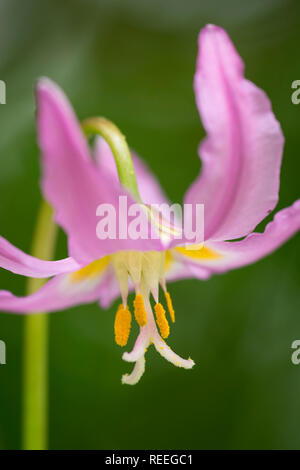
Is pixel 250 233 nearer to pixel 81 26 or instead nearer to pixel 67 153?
pixel 67 153

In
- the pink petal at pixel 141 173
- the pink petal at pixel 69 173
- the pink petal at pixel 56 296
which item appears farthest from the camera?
the pink petal at pixel 141 173

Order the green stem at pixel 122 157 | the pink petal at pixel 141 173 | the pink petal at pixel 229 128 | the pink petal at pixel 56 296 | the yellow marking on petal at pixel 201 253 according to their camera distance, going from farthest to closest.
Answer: the pink petal at pixel 141 173
the yellow marking on petal at pixel 201 253
the pink petal at pixel 56 296
the green stem at pixel 122 157
the pink petal at pixel 229 128

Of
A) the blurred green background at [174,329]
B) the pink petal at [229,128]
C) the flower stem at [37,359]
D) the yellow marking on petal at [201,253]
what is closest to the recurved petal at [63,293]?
the flower stem at [37,359]

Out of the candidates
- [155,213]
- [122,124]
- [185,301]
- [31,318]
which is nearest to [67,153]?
[155,213]

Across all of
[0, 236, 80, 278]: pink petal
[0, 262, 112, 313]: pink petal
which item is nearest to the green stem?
[0, 236, 80, 278]: pink petal

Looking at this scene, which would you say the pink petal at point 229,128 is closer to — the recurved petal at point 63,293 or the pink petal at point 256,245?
the pink petal at point 256,245

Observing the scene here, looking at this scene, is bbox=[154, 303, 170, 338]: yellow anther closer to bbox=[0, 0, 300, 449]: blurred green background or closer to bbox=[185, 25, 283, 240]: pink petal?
bbox=[185, 25, 283, 240]: pink petal

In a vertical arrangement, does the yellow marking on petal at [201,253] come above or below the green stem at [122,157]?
below
